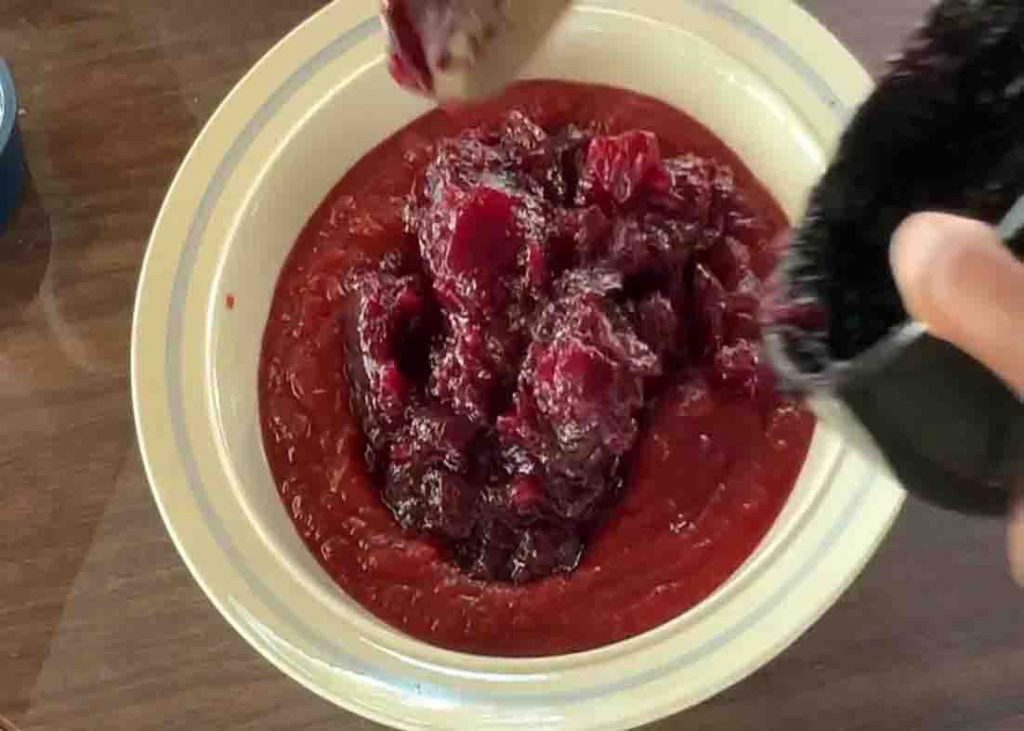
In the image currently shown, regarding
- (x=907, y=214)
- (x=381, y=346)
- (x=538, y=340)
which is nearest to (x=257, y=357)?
(x=381, y=346)

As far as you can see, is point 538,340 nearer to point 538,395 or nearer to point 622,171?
point 538,395

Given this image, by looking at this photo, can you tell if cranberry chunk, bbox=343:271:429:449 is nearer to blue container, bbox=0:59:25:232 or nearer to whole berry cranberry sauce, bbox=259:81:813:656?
whole berry cranberry sauce, bbox=259:81:813:656

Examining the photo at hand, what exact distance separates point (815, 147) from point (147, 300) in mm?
538

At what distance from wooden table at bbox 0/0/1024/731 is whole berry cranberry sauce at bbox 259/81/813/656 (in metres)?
0.12

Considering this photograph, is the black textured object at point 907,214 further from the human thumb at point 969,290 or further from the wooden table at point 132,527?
the wooden table at point 132,527

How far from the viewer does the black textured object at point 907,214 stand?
2.26 ft

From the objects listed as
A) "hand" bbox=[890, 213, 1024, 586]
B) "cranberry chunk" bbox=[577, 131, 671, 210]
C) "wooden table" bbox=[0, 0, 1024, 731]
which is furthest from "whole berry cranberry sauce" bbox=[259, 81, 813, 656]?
"hand" bbox=[890, 213, 1024, 586]

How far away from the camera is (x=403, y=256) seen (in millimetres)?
1169

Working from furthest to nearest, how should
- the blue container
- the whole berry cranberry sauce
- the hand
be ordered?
the blue container
the whole berry cranberry sauce
the hand

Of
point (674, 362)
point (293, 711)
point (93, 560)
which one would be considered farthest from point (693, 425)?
point (93, 560)

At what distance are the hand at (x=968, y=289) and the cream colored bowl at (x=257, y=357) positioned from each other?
31 centimetres

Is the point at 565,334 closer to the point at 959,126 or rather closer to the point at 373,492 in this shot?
the point at 373,492

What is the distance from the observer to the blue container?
127cm

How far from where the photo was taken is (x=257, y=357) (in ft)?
3.80
